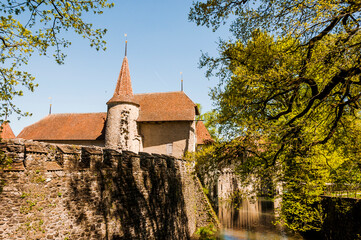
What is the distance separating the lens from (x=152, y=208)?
10484 millimetres

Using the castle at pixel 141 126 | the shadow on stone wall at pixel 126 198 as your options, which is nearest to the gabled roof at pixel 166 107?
the castle at pixel 141 126

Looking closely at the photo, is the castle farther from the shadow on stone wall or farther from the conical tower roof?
the shadow on stone wall

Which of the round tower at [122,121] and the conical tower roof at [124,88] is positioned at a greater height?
the conical tower roof at [124,88]

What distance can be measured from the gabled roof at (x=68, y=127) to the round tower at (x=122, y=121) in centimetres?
262

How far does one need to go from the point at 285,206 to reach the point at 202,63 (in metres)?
7.14

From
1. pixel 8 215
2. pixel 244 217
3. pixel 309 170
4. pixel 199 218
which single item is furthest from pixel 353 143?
pixel 244 217

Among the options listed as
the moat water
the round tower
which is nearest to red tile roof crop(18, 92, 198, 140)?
the round tower

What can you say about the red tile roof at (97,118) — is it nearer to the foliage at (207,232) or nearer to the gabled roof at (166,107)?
the gabled roof at (166,107)

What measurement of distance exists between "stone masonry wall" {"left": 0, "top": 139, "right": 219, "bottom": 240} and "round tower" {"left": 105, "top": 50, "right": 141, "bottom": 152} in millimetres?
10156

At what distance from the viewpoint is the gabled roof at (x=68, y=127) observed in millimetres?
24406

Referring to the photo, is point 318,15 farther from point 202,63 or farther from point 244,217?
point 244,217

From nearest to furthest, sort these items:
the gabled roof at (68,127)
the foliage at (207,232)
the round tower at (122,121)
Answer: the foliage at (207,232) → the round tower at (122,121) → the gabled roof at (68,127)

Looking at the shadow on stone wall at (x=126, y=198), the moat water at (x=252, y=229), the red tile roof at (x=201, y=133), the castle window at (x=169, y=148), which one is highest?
the red tile roof at (x=201, y=133)

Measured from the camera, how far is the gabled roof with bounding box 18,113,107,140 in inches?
961
